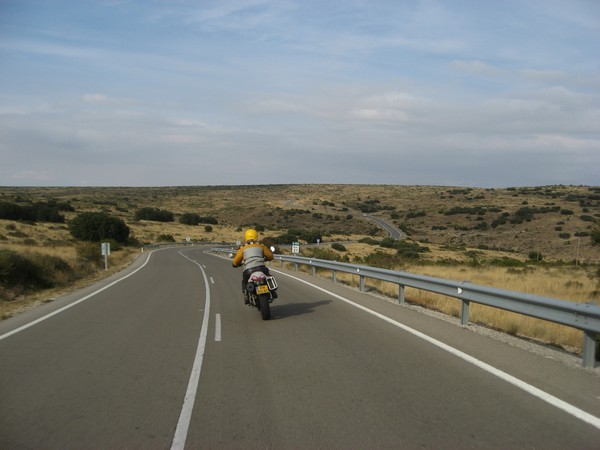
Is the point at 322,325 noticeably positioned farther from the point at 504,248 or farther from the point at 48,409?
the point at 504,248

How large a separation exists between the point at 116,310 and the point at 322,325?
5822 millimetres

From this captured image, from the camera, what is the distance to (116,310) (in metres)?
14.0

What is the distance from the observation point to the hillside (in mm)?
69688

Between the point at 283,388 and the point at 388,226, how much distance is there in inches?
3878

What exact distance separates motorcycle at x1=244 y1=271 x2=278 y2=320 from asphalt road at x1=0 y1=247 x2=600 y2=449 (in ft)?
1.19

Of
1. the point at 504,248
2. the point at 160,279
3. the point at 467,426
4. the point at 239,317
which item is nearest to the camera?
the point at 467,426

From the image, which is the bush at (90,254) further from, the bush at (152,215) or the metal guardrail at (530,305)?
the bush at (152,215)

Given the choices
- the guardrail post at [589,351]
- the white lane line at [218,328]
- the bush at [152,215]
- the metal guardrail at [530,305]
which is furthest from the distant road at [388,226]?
the guardrail post at [589,351]

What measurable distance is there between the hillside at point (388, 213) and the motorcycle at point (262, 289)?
3968 cm

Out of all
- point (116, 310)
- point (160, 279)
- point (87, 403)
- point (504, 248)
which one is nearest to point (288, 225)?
point (504, 248)

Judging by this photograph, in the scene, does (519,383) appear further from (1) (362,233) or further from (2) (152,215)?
(2) (152,215)

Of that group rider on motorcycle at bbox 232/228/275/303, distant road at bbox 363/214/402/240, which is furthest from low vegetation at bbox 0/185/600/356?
rider on motorcycle at bbox 232/228/275/303

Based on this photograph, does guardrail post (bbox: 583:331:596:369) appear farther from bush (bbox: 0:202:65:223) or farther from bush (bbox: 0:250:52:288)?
bush (bbox: 0:202:65:223)

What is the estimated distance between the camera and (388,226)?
103688mm
